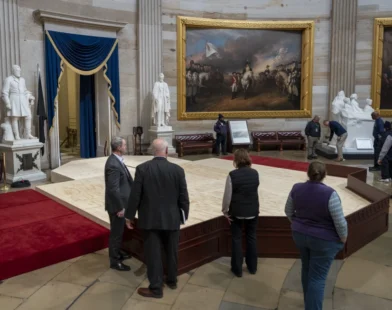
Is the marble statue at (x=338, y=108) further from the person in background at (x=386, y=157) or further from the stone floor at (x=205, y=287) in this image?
the stone floor at (x=205, y=287)

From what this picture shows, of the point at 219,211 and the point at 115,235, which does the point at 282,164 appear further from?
→ the point at 115,235

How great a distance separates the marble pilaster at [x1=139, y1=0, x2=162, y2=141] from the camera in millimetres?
14227

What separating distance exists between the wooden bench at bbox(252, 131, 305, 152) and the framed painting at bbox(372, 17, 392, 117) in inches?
128

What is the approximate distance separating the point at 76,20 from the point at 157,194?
9639mm

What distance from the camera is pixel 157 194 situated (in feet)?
13.6

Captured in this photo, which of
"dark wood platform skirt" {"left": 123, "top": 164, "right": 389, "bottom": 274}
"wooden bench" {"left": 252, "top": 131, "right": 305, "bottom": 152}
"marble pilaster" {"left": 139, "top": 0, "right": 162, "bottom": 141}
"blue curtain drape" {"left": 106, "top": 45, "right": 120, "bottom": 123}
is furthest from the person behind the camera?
"wooden bench" {"left": 252, "top": 131, "right": 305, "bottom": 152}

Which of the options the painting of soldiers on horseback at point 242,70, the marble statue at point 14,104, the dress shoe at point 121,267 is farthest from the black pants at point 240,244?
the painting of soldiers on horseback at point 242,70

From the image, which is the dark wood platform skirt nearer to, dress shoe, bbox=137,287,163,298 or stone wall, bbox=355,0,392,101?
dress shoe, bbox=137,287,163,298

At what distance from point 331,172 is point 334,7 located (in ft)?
29.6

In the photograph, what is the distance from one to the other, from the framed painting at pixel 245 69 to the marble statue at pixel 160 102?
1354 millimetres

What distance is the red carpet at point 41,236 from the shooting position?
5.02m

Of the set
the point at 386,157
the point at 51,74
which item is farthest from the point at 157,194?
the point at 51,74

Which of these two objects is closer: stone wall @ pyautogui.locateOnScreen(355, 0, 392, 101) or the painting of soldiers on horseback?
the painting of soldiers on horseback

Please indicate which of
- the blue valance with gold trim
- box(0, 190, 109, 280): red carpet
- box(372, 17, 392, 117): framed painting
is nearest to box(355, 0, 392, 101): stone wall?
box(372, 17, 392, 117): framed painting
